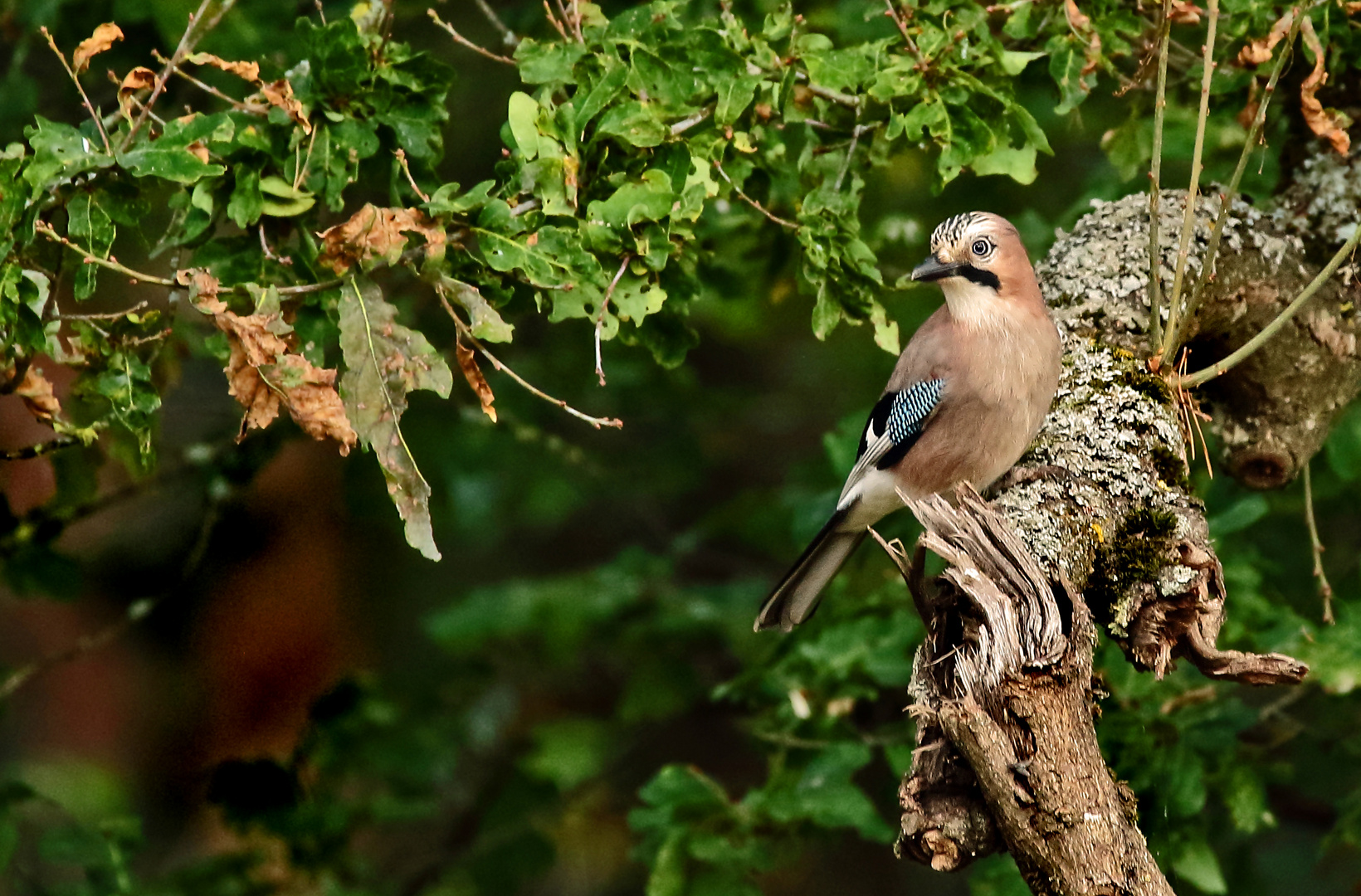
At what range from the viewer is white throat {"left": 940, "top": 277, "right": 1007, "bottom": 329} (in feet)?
13.9

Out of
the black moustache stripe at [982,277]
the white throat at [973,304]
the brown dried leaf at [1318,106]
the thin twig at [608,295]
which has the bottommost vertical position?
the white throat at [973,304]

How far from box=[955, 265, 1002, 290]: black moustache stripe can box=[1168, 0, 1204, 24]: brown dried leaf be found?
2.89 feet

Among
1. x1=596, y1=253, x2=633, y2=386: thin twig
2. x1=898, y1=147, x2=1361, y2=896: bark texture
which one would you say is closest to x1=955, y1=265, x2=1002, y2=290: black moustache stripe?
x1=898, y1=147, x2=1361, y2=896: bark texture

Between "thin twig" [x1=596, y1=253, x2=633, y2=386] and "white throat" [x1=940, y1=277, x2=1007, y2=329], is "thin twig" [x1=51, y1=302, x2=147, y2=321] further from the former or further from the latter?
"white throat" [x1=940, y1=277, x2=1007, y2=329]

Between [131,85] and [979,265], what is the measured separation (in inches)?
96.6

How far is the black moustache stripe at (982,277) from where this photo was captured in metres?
4.25

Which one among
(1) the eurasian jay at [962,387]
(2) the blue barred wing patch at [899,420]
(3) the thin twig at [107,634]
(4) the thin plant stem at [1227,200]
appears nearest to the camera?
(4) the thin plant stem at [1227,200]

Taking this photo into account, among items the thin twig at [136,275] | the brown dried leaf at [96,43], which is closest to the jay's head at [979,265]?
the thin twig at [136,275]

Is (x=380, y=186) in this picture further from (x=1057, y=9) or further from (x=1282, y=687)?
(x=1282, y=687)

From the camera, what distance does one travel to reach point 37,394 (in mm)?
3680

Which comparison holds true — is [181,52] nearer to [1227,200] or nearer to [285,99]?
[285,99]

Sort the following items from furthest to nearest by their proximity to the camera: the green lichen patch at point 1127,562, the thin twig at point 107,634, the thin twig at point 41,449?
the thin twig at point 107,634 → the thin twig at point 41,449 → the green lichen patch at point 1127,562

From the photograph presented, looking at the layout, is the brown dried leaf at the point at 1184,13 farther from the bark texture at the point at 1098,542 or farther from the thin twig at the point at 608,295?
the thin twig at the point at 608,295

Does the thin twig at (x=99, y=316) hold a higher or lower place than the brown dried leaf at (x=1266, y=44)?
lower
